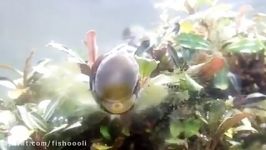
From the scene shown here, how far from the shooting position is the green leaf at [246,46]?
1.74 ft

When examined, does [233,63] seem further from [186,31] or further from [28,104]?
[28,104]

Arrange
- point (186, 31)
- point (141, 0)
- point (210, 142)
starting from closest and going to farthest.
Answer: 1. point (210, 142)
2. point (186, 31)
3. point (141, 0)

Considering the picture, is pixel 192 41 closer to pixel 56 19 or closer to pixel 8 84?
pixel 8 84

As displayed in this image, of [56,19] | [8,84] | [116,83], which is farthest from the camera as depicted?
[56,19]

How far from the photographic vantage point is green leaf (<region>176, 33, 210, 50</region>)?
1.72ft

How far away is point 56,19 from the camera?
3.80 ft

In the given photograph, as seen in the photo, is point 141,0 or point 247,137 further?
point 141,0

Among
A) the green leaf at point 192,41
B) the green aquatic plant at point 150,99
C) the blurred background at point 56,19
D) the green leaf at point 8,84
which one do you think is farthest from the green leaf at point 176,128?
the blurred background at point 56,19

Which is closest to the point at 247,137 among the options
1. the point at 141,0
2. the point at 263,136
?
the point at 263,136

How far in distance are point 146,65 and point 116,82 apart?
0.04 meters

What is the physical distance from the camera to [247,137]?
0.49 metres

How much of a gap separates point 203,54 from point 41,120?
0.20 metres

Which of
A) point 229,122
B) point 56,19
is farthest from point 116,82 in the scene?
point 56,19

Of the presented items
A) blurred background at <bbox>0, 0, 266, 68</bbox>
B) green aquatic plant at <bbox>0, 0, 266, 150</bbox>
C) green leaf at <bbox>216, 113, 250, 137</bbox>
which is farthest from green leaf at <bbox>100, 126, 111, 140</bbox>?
blurred background at <bbox>0, 0, 266, 68</bbox>
